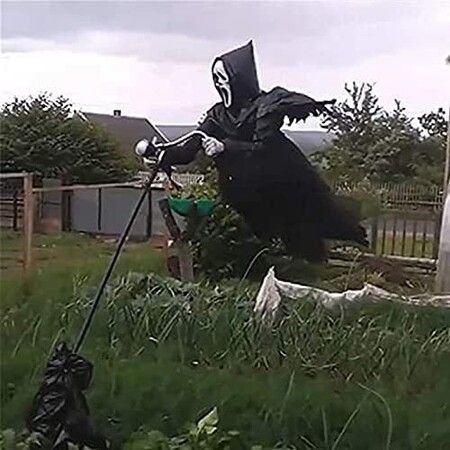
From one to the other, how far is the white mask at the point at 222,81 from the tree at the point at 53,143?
24cm

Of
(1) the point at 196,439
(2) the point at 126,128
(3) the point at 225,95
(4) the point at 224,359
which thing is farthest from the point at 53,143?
(1) the point at 196,439

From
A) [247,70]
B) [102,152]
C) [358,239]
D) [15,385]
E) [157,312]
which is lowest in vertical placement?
[15,385]

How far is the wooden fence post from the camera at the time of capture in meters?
1.95

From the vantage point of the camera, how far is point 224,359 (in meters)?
1.81

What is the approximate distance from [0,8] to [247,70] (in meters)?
0.53

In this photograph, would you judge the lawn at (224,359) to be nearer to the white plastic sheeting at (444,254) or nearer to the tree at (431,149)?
the white plastic sheeting at (444,254)

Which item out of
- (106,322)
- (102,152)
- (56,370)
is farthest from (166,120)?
(56,370)

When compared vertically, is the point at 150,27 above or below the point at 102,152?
above

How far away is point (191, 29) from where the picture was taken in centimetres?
187

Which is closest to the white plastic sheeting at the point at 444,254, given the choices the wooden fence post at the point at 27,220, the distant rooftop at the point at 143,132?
the distant rooftop at the point at 143,132

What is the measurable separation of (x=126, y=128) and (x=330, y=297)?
1.79 feet

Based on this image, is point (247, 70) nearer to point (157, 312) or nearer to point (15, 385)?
point (157, 312)

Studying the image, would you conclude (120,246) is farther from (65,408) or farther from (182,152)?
(65,408)

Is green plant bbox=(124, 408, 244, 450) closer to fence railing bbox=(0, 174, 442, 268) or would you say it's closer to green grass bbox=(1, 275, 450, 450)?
green grass bbox=(1, 275, 450, 450)
